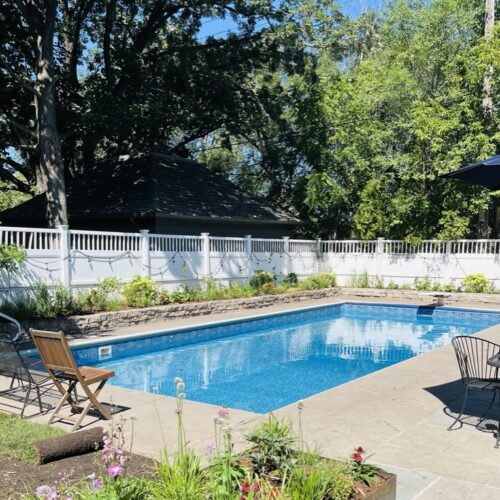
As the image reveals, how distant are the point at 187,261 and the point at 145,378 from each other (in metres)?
6.84

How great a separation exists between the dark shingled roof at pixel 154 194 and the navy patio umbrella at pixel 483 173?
39.8 feet

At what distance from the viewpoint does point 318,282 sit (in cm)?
1964

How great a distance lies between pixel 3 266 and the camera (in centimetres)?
1078

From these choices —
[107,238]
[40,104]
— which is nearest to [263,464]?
[107,238]

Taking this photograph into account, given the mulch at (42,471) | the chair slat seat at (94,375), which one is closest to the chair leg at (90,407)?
the chair slat seat at (94,375)

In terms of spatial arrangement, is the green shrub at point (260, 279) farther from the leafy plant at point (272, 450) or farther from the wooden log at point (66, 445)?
the leafy plant at point (272, 450)

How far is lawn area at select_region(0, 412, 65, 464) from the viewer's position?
426cm

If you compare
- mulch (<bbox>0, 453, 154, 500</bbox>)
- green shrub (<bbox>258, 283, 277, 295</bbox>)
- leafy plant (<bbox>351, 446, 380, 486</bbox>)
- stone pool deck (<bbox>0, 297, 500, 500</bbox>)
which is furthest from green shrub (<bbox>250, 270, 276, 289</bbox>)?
leafy plant (<bbox>351, 446, 380, 486</bbox>)

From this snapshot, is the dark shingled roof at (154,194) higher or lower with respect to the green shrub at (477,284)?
higher

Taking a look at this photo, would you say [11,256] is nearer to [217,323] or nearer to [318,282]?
[217,323]

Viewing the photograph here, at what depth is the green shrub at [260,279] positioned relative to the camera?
1761 cm

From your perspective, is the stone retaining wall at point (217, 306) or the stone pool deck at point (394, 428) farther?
the stone retaining wall at point (217, 306)

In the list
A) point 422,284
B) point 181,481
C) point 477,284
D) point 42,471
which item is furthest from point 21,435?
point 422,284

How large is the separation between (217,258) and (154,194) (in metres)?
3.39
